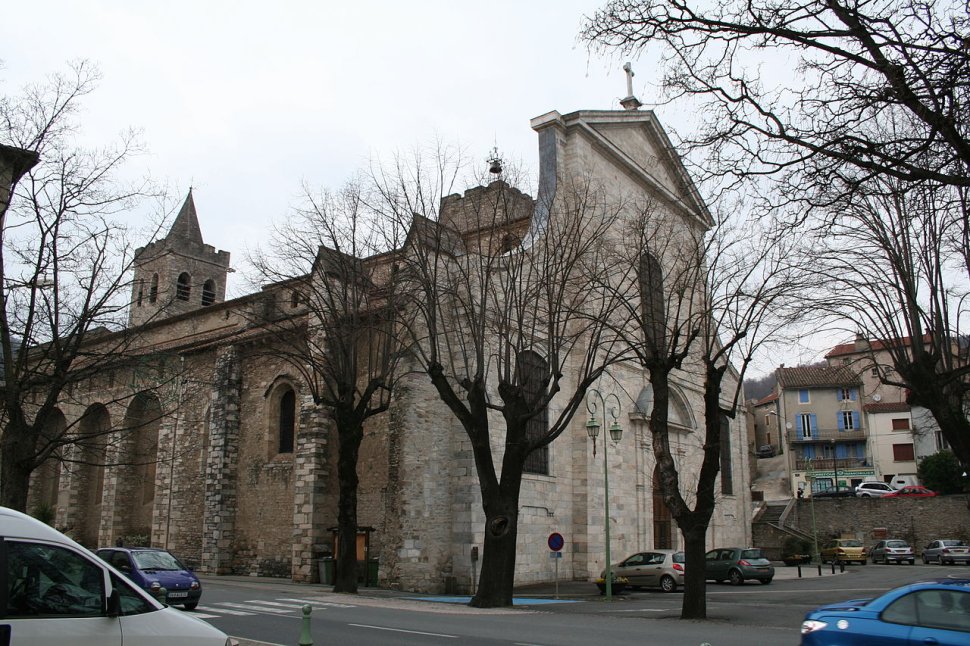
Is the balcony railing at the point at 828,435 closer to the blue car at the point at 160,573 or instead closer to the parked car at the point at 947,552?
the parked car at the point at 947,552

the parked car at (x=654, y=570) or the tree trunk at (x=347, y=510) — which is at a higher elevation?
the tree trunk at (x=347, y=510)

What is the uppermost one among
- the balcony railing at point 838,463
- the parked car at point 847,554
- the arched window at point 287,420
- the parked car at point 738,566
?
the arched window at point 287,420

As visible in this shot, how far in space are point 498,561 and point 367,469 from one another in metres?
9.03

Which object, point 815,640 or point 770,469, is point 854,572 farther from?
point 770,469

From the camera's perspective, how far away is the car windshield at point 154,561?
15.1 metres

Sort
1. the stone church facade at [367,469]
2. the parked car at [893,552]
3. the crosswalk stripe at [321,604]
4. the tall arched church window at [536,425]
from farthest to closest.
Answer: the parked car at [893,552] → the tall arched church window at [536,425] → the stone church facade at [367,469] → the crosswalk stripe at [321,604]

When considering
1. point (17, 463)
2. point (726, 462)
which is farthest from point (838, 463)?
point (17, 463)

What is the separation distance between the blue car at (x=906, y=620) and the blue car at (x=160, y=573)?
11.3m

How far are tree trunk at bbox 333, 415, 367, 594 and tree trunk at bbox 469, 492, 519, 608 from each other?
454 cm

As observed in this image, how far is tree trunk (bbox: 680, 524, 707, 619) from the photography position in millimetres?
14578

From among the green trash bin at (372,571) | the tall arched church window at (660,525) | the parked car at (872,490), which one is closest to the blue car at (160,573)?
the green trash bin at (372,571)

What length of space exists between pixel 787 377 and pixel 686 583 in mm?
46641

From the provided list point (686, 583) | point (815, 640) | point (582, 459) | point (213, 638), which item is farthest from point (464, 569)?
point (213, 638)

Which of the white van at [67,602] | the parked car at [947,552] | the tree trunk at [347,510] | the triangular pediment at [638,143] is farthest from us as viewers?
the parked car at [947,552]
